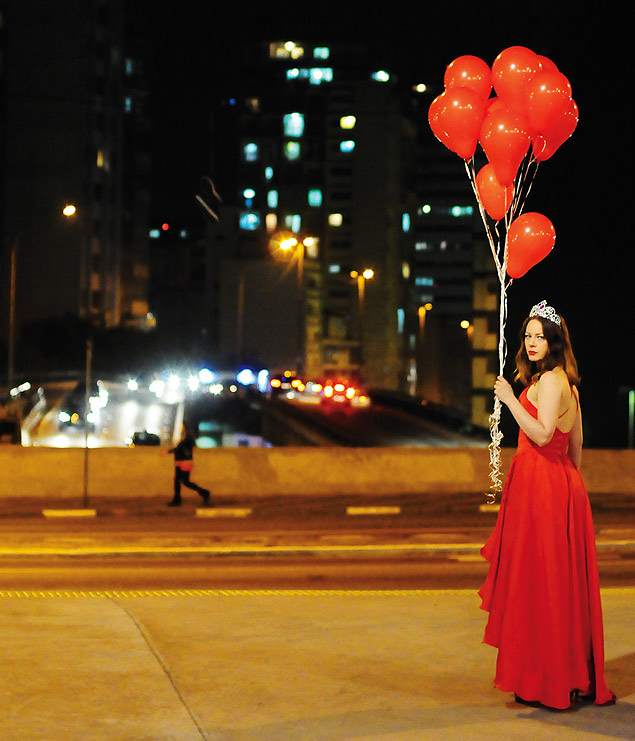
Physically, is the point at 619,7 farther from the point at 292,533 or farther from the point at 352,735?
the point at 352,735

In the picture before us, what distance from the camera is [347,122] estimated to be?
14475 cm

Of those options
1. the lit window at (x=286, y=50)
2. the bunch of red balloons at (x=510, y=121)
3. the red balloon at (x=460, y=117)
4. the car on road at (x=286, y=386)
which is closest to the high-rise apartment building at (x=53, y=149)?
the car on road at (x=286, y=386)

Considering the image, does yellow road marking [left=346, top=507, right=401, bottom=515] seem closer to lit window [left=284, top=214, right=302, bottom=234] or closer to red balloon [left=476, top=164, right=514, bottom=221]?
red balloon [left=476, top=164, right=514, bottom=221]

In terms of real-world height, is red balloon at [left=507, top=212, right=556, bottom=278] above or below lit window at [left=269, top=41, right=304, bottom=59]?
below

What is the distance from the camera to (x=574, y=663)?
5727 mm

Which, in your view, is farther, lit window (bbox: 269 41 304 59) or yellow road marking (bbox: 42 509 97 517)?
lit window (bbox: 269 41 304 59)

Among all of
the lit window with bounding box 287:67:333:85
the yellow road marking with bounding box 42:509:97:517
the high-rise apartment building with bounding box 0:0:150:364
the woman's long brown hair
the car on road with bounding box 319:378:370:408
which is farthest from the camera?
the lit window with bounding box 287:67:333:85

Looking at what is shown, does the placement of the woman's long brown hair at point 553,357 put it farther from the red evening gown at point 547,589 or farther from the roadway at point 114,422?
the roadway at point 114,422

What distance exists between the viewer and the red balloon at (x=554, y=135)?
9.27m

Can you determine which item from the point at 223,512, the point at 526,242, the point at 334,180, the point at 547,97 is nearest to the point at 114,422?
the point at 223,512

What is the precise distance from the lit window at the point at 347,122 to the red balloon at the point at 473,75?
137m

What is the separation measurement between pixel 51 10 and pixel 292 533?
9710 cm

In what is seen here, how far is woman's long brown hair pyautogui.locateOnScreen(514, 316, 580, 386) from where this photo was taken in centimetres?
593

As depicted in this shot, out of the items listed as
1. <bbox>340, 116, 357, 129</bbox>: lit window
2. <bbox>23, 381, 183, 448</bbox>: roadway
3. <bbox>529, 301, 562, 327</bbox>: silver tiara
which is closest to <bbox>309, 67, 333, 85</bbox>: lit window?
<bbox>340, 116, 357, 129</bbox>: lit window
